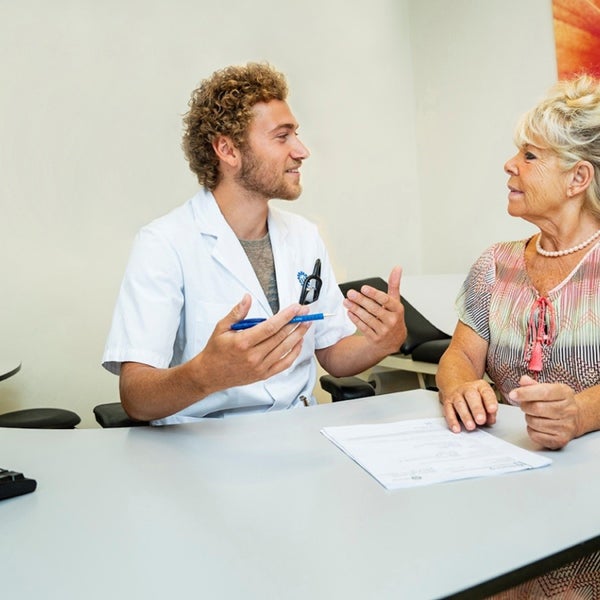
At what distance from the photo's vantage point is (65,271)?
9.69ft

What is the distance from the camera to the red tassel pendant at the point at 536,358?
1.52 m

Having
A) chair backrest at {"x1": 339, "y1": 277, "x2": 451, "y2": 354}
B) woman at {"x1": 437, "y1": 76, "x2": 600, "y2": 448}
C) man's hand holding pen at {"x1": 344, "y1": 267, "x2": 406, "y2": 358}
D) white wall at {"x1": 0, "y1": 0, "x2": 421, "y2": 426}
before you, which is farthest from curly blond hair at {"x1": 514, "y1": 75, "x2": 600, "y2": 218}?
white wall at {"x1": 0, "y1": 0, "x2": 421, "y2": 426}

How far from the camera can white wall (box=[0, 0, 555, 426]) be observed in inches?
113

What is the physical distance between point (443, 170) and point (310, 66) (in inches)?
44.8

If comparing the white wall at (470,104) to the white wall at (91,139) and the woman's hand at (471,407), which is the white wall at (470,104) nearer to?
the white wall at (91,139)

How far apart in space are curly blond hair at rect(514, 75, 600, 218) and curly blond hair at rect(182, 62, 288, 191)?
2.85 feet

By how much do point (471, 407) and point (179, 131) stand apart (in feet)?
8.33

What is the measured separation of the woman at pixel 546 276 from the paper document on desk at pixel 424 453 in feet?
0.65

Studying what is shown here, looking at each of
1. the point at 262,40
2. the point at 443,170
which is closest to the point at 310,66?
the point at 262,40

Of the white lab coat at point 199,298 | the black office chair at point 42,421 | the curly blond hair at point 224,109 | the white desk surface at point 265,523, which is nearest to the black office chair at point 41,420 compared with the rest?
the black office chair at point 42,421

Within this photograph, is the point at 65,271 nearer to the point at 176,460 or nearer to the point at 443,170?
the point at 176,460

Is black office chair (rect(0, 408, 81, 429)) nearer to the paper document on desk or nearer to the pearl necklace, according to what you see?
the paper document on desk

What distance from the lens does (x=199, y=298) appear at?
5.63ft

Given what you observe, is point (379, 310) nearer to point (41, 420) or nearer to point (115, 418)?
point (115, 418)
